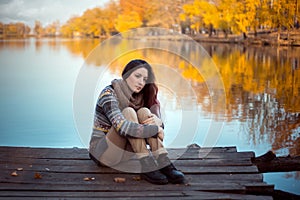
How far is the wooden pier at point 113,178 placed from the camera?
8.34 feet

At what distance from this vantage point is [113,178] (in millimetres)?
2770

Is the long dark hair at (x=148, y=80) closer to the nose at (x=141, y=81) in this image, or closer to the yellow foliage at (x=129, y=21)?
the nose at (x=141, y=81)

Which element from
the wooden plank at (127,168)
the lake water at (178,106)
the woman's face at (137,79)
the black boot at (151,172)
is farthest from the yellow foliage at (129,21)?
the black boot at (151,172)

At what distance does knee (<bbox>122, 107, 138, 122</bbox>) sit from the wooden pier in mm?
347

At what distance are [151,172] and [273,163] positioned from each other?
1.07 meters

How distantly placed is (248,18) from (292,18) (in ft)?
12.0

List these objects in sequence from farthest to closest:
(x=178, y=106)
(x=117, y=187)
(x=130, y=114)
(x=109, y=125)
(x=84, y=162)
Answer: (x=178, y=106) < (x=84, y=162) < (x=109, y=125) < (x=130, y=114) < (x=117, y=187)

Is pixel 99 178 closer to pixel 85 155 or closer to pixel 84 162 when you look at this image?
pixel 84 162

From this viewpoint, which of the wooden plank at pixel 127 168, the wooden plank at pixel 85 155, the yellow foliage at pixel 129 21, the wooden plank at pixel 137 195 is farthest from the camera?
the yellow foliage at pixel 129 21

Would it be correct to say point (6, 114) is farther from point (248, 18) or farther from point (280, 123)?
point (248, 18)

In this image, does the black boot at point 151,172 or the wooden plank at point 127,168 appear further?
the wooden plank at point 127,168

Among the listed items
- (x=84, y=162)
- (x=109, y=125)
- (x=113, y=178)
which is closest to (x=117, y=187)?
(x=113, y=178)

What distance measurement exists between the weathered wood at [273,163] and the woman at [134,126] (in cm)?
85

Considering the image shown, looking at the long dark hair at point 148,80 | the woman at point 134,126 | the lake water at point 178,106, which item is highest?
the long dark hair at point 148,80
